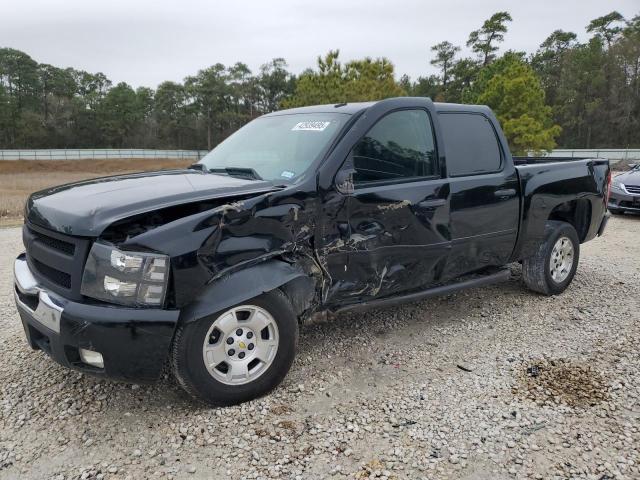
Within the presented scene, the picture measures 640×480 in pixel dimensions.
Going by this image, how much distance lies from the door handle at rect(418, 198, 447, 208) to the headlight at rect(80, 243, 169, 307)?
201cm

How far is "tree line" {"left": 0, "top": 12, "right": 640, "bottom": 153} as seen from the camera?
54.5 metres

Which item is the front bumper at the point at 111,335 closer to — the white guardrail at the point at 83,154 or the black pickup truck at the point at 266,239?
the black pickup truck at the point at 266,239

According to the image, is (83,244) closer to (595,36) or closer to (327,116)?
(327,116)

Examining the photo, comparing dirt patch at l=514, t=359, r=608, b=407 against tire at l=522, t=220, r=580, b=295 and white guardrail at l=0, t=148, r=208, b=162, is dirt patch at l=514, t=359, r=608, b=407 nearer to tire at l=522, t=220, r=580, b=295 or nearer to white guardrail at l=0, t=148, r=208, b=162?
tire at l=522, t=220, r=580, b=295

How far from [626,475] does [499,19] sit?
209ft

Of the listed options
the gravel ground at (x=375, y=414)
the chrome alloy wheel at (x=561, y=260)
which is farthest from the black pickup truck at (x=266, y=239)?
the chrome alloy wheel at (x=561, y=260)

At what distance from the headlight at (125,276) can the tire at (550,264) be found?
3913mm

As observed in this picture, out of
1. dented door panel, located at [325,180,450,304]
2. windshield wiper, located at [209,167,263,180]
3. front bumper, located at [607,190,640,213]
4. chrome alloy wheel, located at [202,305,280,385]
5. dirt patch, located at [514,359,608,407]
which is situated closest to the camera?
chrome alloy wheel, located at [202,305,280,385]

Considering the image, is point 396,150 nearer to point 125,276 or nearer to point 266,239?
point 266,239

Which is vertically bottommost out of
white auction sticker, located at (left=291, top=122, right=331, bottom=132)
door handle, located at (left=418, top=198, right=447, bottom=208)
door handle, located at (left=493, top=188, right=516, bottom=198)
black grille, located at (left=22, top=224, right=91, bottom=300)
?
black grille, located at (left=22, top=224, right=91, bottom=300)

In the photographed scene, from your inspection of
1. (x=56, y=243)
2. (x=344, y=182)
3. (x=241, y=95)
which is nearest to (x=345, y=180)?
(x=344, y=182)

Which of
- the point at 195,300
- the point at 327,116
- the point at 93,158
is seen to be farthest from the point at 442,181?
the point at 93,158

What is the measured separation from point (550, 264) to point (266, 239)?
3450 millimetres

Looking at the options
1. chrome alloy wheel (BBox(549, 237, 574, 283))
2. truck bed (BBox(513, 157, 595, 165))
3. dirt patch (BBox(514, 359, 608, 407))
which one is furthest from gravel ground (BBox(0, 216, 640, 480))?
truck bed (BBox(513, 157, 595, 165))
